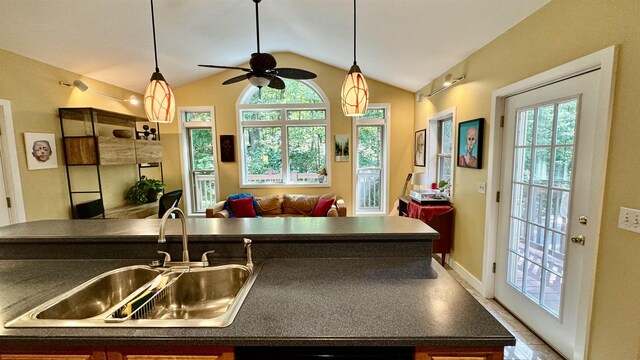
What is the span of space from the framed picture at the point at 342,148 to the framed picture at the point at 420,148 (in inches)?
46.1

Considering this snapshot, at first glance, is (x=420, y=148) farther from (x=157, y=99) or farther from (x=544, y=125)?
(x=157, y=99)

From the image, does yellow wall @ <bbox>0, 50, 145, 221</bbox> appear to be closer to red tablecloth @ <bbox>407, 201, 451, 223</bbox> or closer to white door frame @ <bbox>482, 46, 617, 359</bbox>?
red tablecloth @ <bbox>407, 201, 451, 223</bbox>

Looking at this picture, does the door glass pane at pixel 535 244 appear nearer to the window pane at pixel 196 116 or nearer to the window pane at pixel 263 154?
the window pane at pixel 263 154

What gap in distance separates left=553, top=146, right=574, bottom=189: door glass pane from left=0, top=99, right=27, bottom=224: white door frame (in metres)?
4.68

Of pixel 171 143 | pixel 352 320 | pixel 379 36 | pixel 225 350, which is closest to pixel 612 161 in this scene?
pixel 352 320

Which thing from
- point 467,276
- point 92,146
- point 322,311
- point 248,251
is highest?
point 92,146

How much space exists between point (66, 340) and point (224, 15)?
3.28 m

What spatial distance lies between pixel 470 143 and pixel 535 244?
3.84ft

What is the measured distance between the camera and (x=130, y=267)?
143 cm

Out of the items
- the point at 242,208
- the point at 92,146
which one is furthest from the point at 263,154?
the point at 92,146

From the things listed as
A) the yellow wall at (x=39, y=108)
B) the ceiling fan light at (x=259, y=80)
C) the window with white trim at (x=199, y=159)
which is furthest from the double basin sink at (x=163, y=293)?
the window with white trim at (x=199, y=159)

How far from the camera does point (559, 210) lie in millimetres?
1860

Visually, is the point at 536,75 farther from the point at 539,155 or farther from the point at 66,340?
the point at 66,340

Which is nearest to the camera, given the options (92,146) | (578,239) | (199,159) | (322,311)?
(322,311)
